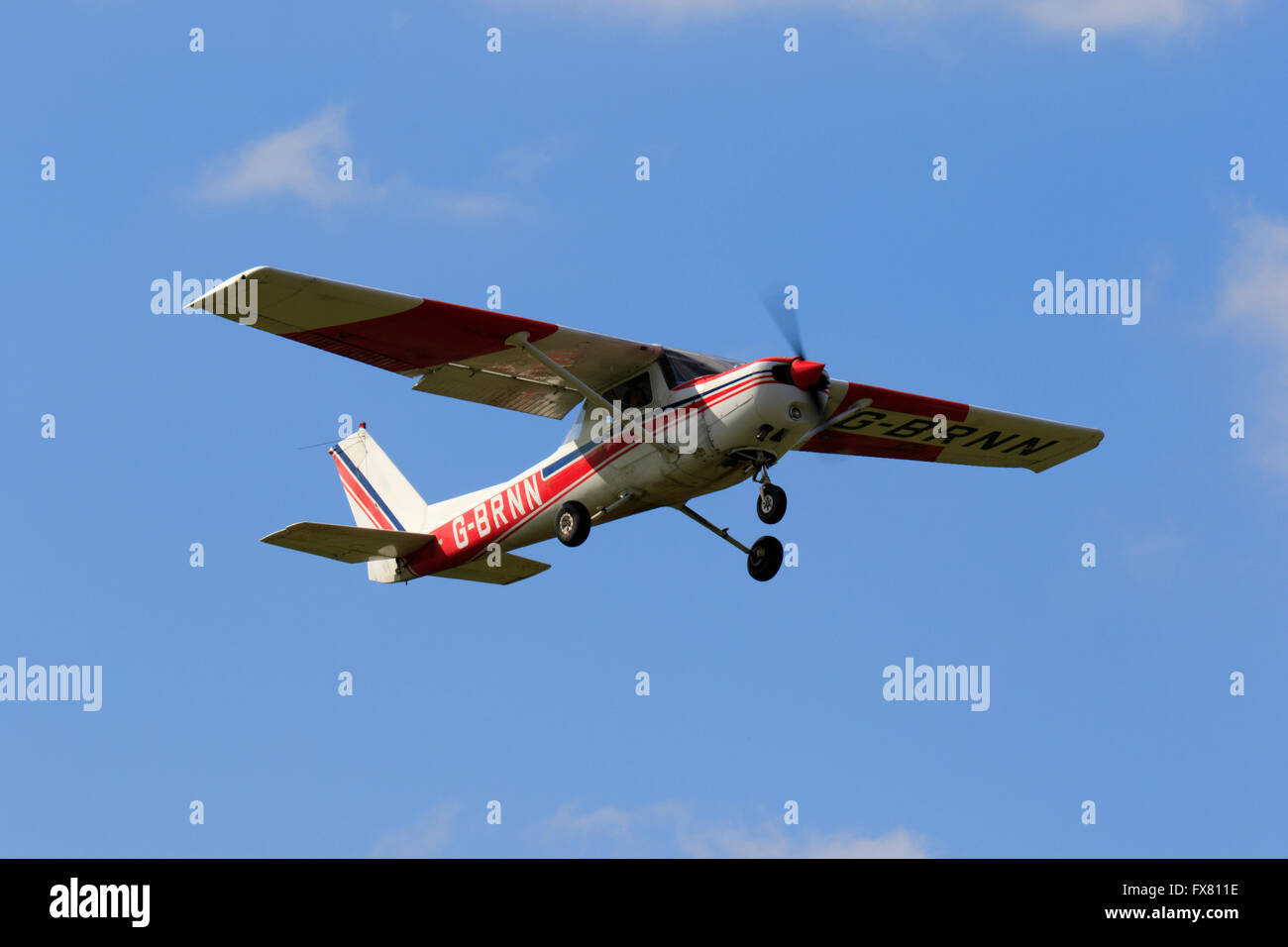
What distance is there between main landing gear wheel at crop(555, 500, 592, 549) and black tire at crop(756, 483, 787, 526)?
98cm

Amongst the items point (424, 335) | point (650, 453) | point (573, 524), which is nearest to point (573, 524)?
point (573, 524)

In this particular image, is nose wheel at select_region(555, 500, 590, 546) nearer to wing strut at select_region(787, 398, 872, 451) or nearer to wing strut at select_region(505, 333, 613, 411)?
wing strut at select_region(505, 333, 613, 411)

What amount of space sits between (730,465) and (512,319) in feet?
9.95

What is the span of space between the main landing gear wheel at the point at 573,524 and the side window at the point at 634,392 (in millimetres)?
1369

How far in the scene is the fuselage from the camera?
19.2 m

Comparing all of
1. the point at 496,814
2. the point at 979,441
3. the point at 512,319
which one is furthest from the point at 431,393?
the point at 979,441

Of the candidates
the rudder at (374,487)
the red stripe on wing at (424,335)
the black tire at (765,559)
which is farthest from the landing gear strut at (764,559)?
the rudder at (374,487)

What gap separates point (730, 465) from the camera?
1970cm

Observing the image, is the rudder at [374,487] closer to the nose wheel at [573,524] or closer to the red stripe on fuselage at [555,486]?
the red stripe on fuselage at [555,486]

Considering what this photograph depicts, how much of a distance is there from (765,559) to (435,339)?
4.72m

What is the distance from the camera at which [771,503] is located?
773 inches

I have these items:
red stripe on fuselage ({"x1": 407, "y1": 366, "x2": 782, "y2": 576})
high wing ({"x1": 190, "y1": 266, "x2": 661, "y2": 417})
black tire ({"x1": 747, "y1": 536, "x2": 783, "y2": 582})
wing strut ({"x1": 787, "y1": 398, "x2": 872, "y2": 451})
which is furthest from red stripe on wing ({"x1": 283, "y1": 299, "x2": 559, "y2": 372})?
black tire ({"x1": 747, "y1": 536, "x2": 783, "y2": 582})

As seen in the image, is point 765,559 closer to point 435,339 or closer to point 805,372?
point 805,372

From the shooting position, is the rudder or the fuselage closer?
the fuselage
